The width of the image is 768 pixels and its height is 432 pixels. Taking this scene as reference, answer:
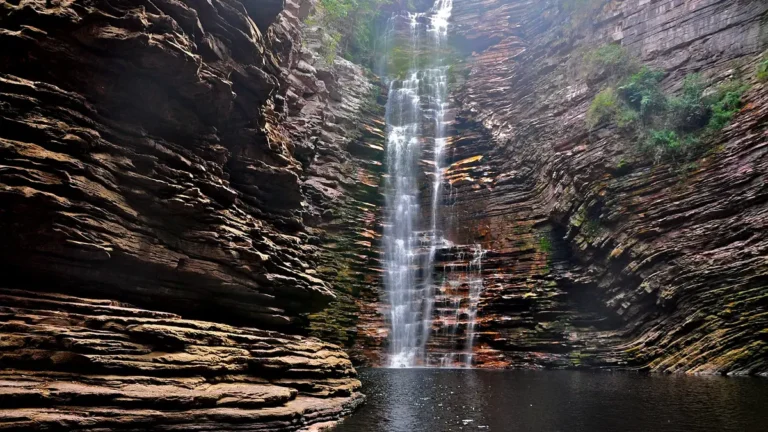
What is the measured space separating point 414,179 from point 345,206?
691 centimetres

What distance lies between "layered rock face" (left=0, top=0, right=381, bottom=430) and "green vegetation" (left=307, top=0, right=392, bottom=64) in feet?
68.1

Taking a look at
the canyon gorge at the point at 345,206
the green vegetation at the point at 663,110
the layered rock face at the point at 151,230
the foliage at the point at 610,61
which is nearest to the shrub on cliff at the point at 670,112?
the green vegetation at the point at 663,110

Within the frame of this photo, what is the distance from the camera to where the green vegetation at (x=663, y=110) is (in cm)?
2256

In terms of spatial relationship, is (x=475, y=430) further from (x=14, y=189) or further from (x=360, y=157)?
(x=360, y=157)

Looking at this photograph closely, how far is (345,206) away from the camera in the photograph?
33438 millimetres

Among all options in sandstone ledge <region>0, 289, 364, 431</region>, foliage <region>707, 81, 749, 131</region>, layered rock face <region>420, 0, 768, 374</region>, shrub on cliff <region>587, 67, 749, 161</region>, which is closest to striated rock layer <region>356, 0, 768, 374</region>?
layered rock face <region>420, 0, 768, 374</region>

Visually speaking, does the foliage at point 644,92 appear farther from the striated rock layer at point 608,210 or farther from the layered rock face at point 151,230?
the layered rock face at point 151,230

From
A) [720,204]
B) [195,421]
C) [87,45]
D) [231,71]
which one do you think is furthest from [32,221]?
[720,204]

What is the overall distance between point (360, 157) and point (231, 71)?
824 inches

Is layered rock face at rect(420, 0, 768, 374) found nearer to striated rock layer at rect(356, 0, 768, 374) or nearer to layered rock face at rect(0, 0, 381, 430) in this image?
striated rock layer at rect(356, 0, 768, 374)

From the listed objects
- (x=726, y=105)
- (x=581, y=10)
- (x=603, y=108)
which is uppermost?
(x=581, y=10)

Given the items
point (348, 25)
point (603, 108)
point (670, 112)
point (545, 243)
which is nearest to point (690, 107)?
point (670, 112)

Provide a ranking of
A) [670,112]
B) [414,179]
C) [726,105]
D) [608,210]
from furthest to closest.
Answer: [414,179], [608,210], [670,112], [726,105]

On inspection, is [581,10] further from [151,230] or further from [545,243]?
[151,230]
